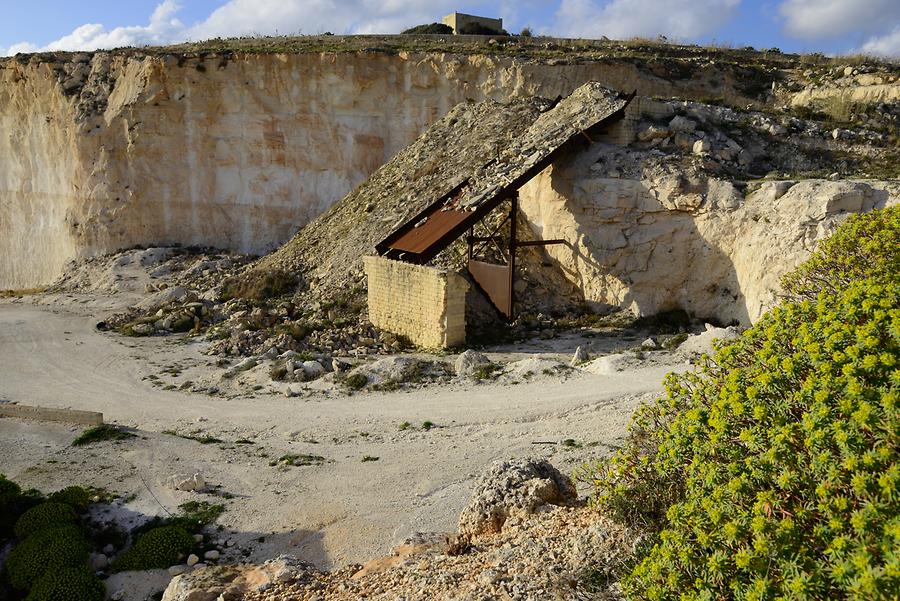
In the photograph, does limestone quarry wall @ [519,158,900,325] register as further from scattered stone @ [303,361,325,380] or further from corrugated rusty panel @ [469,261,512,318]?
scattered stone @ [303,361,325,380]

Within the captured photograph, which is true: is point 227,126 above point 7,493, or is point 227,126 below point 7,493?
above

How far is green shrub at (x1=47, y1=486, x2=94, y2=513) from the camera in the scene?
26.0 feet


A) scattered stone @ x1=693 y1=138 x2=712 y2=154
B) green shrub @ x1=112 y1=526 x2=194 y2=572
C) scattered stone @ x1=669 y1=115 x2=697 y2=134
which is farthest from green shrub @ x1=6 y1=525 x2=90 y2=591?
scattered stone @ x1=669 y1=115 x2=697 y2=134

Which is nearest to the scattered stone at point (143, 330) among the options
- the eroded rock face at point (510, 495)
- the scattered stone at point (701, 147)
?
the eroded rock face at point (510, 495)

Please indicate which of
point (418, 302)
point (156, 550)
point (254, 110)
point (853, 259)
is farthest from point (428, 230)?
point (254, 110)

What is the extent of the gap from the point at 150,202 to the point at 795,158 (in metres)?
24.3

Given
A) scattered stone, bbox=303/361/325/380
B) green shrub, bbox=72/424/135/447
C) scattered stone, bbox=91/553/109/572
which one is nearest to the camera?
scattered stone, bbox=91/553/109/572

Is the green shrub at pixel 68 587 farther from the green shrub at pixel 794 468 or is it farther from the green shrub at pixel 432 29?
the green shrub at pixel 432 29

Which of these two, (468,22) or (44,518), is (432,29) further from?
(44,518)

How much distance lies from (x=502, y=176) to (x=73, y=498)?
11080mm

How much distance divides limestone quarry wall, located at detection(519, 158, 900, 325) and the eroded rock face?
7.76 meters

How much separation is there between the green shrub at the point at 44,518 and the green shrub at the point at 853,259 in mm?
8174

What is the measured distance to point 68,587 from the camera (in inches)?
261

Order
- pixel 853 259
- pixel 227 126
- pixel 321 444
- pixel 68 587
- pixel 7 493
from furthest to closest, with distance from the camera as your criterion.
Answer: pixel 227 126 → pixel 321 444 → pixel 7 493 → pixel 68 587 → pixel 853 259
